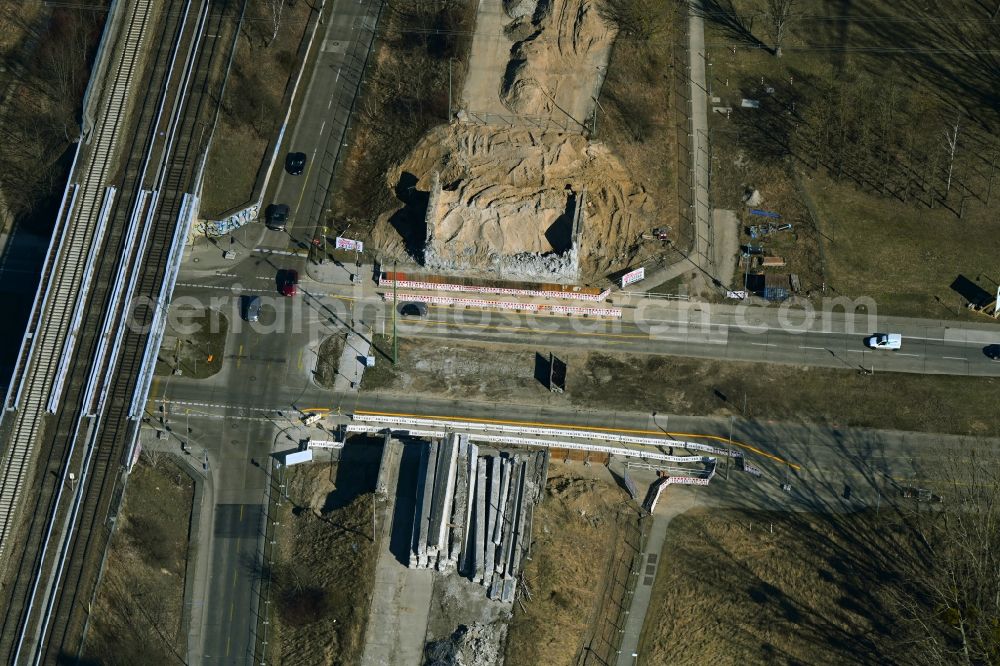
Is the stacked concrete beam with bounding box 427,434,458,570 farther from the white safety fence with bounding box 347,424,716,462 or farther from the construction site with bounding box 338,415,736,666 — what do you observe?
Answer: the white safety fence with bounding box 347,424,716,462

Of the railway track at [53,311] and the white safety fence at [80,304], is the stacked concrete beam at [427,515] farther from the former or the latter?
the railway track at [53,311]

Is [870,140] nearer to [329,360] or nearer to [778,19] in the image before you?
[778,19]

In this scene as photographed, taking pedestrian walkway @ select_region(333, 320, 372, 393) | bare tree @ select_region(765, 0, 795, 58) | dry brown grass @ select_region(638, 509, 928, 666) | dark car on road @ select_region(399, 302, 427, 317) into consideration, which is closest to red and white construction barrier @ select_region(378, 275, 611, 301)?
dark car on road @ select_region(399, 302, 427, 317)

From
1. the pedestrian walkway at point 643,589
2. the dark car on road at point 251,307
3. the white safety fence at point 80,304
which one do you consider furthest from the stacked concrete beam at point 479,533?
the white safety fence at point 80,304

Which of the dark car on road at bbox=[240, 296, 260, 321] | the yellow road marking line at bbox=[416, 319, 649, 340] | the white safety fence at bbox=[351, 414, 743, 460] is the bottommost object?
the white safety fence at bbox=[351, 414, 743, 460]

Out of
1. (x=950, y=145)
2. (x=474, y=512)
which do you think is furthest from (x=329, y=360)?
(x=950, y=145)

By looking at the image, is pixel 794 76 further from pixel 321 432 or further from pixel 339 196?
pixel 321 432
